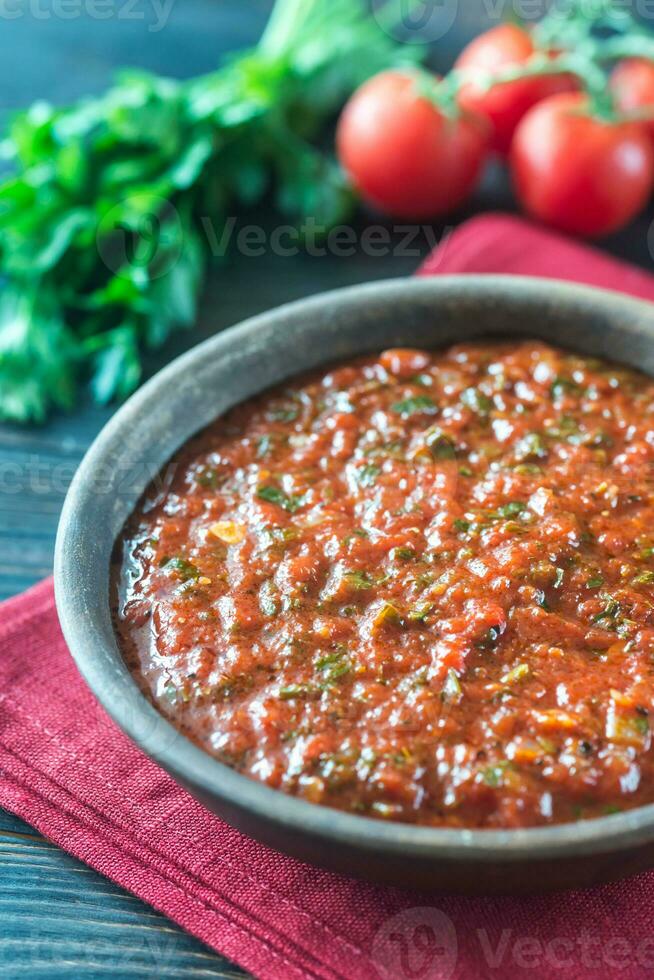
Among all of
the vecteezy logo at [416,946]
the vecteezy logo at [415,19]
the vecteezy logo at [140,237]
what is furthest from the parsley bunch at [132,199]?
the vecteezy logo at [416,946]

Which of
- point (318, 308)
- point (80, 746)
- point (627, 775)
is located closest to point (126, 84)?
point (318, 308)

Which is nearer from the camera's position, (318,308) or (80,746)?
(80,746)

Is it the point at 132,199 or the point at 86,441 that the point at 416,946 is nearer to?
the point at 86,441

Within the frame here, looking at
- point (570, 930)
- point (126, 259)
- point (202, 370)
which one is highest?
point (202, 370)

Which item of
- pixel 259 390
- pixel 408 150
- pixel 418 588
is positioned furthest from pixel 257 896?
pixel 408 150

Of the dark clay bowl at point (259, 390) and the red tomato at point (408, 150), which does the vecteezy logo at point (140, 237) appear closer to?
the red tomato at point (408, 150)

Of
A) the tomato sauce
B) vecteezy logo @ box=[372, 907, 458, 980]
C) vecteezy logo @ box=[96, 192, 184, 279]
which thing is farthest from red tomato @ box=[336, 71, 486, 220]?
vecteezy logo @ box=[372, 907, 458, 980]

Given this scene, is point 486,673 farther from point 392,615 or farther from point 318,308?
point 318,308
